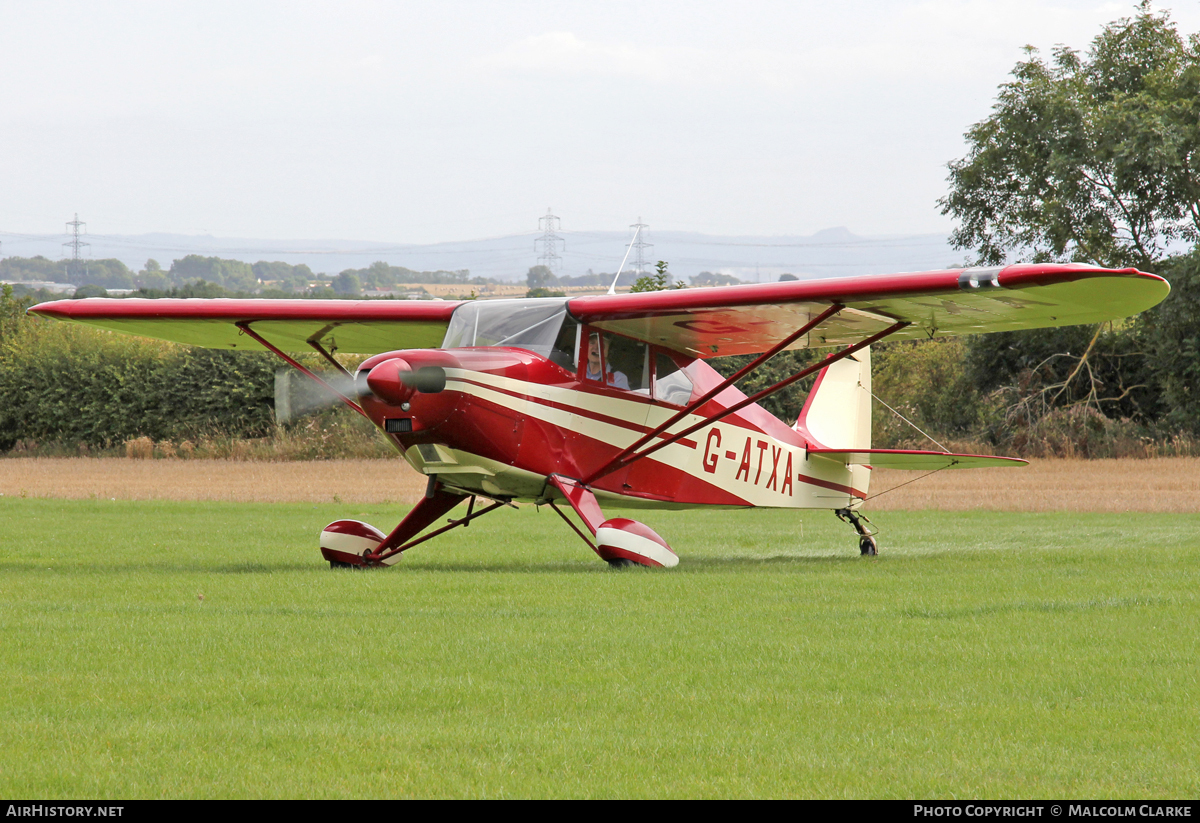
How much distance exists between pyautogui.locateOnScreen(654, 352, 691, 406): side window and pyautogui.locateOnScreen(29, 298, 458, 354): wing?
90.3 inches

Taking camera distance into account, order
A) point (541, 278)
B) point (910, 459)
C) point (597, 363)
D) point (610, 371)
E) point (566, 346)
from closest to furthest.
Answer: point (566, 346) < point (597, 363) < point (610, 371) < point (910, 459) < point (541, 278)

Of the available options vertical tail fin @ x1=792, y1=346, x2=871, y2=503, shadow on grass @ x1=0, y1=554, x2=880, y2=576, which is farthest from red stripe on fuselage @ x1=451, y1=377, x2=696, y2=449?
vertical tail fin @ x1=792, y1=346, x2=871, y2=503

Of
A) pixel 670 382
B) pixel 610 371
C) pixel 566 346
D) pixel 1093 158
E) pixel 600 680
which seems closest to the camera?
pixel 600 680

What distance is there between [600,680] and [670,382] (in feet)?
24.5

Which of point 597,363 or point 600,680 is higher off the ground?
point 597,363

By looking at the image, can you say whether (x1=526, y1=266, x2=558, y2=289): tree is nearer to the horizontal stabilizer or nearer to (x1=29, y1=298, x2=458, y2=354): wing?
the horizontal stabilizer

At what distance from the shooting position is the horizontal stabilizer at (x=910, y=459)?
14.3 metres

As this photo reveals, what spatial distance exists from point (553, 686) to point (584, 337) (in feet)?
21.8

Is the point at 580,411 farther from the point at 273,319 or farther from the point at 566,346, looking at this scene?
the point at 273,319

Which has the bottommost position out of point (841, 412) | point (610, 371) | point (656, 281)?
point (841, 412)

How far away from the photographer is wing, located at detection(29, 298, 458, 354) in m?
13.7

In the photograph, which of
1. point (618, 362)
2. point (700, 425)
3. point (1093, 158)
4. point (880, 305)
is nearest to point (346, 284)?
point (1093, 158)

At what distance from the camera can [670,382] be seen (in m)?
13.5

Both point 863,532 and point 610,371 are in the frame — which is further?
point 863,532
